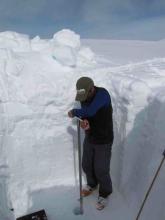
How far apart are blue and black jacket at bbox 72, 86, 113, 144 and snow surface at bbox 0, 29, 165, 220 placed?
35cm

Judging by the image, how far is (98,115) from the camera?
3.47m

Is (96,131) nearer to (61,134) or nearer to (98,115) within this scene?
(98,115)

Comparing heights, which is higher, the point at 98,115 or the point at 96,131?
the point at 98,115

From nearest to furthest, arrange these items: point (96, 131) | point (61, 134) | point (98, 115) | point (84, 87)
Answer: point (84, 87) < point (98, 115) < point (96, 131) < point (61, 134)

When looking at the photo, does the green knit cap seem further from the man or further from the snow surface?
the snow surface

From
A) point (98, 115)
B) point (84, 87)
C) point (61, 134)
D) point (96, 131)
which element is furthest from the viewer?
point (61, 134)

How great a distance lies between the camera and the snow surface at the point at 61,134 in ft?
11.9

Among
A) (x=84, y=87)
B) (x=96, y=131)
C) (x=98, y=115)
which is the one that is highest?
(x=84, y=87)

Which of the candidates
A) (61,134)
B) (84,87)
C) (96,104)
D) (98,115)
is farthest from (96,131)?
(61,134)

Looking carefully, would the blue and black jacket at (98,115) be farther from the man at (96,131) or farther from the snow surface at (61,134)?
the snow surface at (61,134)

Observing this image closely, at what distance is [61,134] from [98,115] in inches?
41.5

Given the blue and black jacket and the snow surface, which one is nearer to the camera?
the blue and black jacket

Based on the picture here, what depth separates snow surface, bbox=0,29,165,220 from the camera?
143 inches

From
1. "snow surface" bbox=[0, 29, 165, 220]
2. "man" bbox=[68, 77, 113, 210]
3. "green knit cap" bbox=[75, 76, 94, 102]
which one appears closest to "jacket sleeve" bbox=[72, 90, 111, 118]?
"man" bbox=[68, 77, 113, 210]
